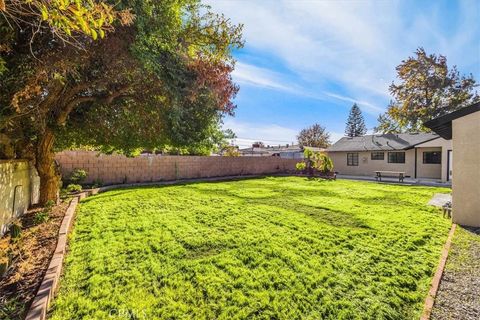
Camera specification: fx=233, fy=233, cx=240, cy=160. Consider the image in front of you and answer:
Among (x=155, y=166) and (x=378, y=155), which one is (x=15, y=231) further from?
(x=378, y=155)

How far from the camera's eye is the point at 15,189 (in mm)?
5277

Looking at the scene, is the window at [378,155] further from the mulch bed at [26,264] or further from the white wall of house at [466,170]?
the mulch bed at [26,264]

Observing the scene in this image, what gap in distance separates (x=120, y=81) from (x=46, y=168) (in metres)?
3.68

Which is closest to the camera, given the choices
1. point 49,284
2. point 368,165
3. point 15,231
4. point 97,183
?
point 49,284

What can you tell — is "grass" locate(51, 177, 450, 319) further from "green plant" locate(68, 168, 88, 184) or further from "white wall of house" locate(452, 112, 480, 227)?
"green plant" locate(68, 168, 88, 184)

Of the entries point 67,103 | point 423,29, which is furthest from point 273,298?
point 423,29

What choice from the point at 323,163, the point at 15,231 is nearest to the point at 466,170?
the point at 15,231

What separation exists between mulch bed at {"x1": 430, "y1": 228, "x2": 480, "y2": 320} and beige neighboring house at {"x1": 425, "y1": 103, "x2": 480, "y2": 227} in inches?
70.7

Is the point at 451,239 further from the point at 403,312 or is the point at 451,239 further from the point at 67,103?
the point at 67,103

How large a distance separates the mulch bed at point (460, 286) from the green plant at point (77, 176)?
11.8m

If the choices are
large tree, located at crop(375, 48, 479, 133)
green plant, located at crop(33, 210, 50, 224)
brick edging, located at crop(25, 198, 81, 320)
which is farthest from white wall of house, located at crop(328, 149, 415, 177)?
green plant, located at crop(33, 210, 50, 224)

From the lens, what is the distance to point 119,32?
413cm

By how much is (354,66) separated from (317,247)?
11676mm

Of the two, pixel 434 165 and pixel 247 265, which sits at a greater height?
pixel 434 165
